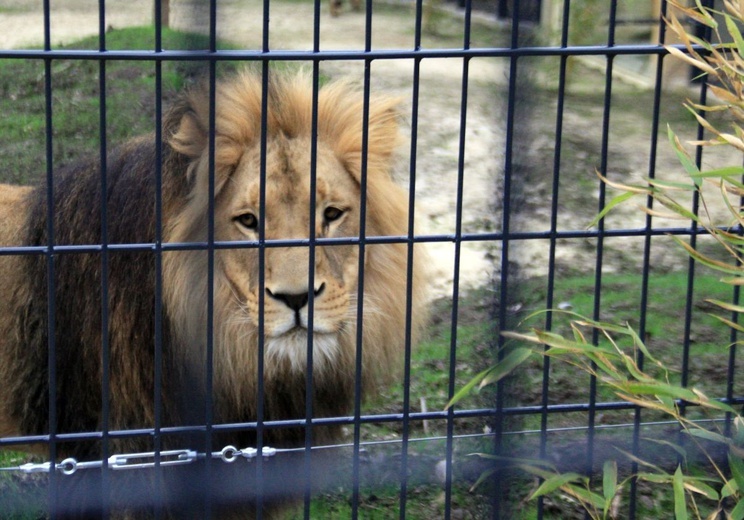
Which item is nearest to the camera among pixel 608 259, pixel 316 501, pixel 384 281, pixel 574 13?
pixel 384 281

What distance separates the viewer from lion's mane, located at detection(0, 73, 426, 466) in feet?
9.32

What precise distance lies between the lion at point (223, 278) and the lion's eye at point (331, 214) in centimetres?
1

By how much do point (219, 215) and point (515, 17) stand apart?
1.08 m

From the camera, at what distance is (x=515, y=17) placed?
2131 mm

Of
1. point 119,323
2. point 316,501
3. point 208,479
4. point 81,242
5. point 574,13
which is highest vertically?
point 574,13

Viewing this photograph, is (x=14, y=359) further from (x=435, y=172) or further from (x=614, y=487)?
(x=435, y=172)

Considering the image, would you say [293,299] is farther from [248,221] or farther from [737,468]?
[737,468]

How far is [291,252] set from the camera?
2.71 meters

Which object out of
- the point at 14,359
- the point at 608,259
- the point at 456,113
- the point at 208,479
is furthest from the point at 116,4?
the point at 208,479

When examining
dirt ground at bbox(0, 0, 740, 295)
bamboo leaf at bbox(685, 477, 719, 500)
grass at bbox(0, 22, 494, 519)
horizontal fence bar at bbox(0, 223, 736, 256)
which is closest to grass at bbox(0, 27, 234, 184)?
grass at bbox(0, 22, 494, 519)

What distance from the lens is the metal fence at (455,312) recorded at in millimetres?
2232

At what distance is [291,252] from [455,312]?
513mm

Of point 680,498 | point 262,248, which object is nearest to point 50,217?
point 262,248

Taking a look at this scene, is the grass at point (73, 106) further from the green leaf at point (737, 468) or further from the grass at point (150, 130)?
the green leaf at point (737, 468)
